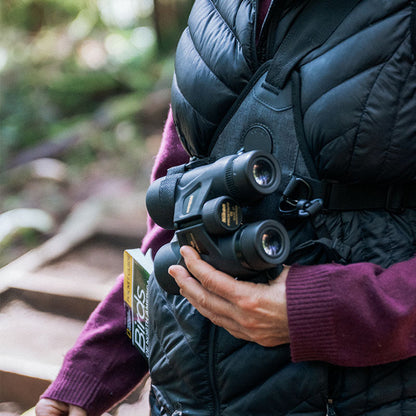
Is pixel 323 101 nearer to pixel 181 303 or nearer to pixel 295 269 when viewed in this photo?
pixel 295 269

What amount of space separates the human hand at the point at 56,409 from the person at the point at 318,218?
52cm

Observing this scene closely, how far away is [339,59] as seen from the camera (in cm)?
91

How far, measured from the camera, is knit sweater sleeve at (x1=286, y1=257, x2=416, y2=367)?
0.89m

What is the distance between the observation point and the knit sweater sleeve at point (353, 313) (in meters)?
0.89

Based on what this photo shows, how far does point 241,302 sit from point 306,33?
18.6 inches

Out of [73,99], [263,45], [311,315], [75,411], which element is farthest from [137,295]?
[73,99]

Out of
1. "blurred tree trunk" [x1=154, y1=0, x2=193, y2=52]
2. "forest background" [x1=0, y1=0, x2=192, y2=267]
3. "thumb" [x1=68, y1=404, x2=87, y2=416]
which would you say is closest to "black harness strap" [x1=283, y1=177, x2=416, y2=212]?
"thumb" [x1=68, y1=404, x2=87, y2=416]

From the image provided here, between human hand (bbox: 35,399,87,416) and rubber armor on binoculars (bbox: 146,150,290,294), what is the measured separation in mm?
731

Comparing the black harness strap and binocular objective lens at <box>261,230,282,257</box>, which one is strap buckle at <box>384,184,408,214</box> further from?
binocular objective lens at <box>261,230,282,257</box>

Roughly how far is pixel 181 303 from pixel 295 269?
29cm

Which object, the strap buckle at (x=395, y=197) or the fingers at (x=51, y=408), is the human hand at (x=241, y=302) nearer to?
the strap buckle at (x=395, y=197)

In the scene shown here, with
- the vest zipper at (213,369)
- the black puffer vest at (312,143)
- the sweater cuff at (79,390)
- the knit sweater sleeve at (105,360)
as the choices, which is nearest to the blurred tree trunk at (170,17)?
the knit sweater sleeve at (105,360)

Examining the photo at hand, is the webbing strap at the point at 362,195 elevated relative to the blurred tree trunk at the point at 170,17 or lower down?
lower down

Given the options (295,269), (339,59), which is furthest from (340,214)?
(339,59)
